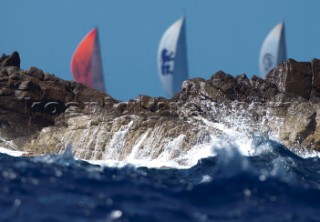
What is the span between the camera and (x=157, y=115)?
1150 inches

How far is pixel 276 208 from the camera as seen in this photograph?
15.6 metres

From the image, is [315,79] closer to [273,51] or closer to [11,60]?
[11,60]

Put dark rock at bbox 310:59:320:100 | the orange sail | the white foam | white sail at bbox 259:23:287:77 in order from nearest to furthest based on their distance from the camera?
the white foam, dark rock at bbox 310:59:320:100, the orange sail, white sail at bbox 259:23:287:77

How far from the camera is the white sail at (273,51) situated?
76438 millimetres

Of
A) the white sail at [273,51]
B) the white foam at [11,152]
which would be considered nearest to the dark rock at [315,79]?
the white foam at [11,152]

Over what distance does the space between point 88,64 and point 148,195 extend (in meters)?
58.0

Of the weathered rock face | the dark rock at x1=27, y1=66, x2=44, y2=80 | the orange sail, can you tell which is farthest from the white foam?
the orange sail

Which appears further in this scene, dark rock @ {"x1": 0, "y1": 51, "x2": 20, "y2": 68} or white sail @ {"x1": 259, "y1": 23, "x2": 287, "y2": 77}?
white sail @ {"x1": 259, "y1": 23, "x2": 287, "y2": 77}

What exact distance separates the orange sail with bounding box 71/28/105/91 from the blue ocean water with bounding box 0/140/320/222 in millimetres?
52079

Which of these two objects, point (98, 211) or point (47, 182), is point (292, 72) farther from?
point (98, 211)

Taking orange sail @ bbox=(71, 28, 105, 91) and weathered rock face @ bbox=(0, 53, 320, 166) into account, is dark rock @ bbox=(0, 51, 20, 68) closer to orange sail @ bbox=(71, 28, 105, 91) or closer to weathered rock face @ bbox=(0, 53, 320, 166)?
weathered rock face @ bbox=(0, 53, 320, 166)

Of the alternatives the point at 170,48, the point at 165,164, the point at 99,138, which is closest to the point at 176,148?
the point at 165,164

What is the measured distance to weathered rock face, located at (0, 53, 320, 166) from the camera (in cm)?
2814

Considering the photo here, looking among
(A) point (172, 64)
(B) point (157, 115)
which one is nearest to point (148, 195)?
(B) point (157, 115)
